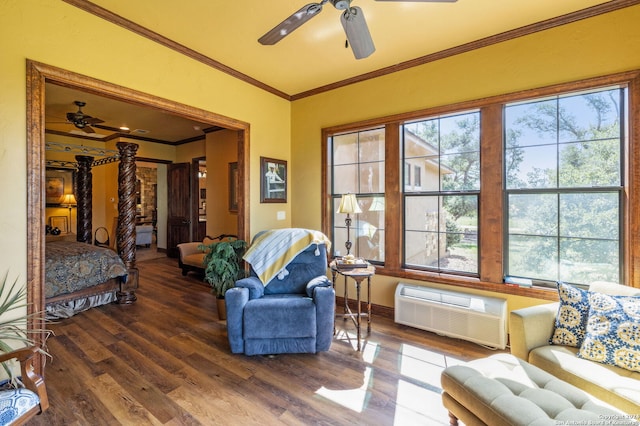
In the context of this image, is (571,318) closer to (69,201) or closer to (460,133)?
(460,133)

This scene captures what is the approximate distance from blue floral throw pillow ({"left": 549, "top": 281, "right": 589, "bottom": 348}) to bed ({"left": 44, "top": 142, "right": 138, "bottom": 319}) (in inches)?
188

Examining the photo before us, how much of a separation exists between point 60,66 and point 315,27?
2081 millimetres

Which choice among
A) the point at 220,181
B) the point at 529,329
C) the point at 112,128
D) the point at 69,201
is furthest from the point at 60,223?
the point at 529,329

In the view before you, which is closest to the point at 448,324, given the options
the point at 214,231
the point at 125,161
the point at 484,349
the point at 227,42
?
the point at 484,349

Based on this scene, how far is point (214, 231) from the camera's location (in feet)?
18.7

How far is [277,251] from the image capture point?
3.02 metres

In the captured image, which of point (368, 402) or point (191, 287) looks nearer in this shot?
point (368, 402)

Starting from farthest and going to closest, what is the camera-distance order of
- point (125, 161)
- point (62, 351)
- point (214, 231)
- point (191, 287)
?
point (214, 231) → point (191, 287) → point (125, 161) → point (62, 351)

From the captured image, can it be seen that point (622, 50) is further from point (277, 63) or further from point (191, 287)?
point (191, 287)

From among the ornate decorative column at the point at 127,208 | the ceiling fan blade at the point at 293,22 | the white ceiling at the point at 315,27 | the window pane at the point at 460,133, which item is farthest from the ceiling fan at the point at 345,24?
the ornate decorative column at the point at 127,208

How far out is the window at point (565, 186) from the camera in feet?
7.88

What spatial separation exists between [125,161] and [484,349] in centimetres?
523

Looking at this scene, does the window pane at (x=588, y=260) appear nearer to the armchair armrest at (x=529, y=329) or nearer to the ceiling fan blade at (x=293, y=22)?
the armchair armrest at (x=529, y=329)

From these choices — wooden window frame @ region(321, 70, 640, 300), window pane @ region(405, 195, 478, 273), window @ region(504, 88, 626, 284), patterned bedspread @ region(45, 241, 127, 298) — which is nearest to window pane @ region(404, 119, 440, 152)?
wooden window frame @ region(321, 70, 640, 300)
